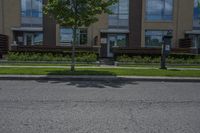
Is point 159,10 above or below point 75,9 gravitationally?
above

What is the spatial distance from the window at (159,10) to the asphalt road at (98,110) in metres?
22.6

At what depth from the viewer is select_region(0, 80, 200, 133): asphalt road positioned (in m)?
5.34

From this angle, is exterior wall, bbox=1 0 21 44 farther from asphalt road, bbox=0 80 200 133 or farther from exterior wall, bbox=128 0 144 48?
asphalt road, bbox=0 80 200 133

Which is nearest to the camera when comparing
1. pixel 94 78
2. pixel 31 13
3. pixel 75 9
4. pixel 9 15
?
pixel 94 78

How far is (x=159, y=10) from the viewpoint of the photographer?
31484mm

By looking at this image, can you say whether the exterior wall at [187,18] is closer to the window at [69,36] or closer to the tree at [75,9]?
the window at [69,36]

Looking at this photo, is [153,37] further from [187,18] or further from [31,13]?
[31,13]

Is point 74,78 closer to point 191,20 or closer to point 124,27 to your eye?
point 124,27

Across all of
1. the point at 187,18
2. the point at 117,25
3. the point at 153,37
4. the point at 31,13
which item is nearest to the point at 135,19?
the point at 117,25

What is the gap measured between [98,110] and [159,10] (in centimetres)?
2681

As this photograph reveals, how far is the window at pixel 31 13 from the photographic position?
30719mm

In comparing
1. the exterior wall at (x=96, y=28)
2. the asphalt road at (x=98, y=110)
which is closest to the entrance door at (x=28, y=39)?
the exterior wall at (x=96, y=28)

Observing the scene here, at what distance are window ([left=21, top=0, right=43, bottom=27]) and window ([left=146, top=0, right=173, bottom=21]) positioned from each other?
12.7 m

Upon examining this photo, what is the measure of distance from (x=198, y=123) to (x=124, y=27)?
2612 centimetres
